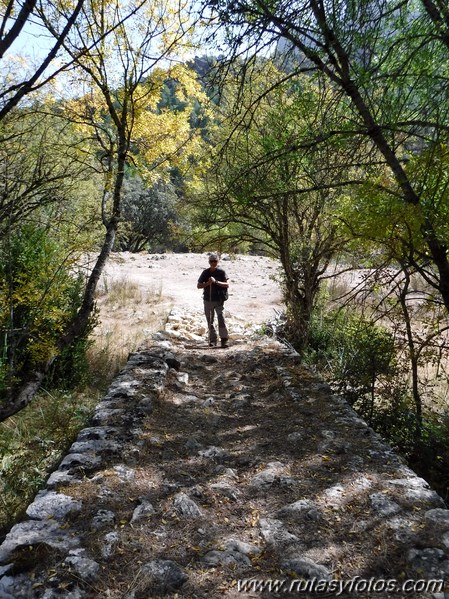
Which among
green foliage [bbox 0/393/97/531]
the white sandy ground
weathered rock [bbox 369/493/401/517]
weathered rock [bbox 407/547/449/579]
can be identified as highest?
the white sandy ground

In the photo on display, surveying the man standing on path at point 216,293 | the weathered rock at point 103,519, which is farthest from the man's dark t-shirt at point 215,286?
the weathered rock at point 103,519

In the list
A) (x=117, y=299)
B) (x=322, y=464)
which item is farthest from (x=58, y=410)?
(x=117, y=299)

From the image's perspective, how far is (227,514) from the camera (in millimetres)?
2832

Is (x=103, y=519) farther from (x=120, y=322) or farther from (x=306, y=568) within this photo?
(x=120, y=322)

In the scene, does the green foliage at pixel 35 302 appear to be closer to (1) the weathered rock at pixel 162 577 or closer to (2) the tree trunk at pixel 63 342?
(2) the tree trunk at pixel 63 342

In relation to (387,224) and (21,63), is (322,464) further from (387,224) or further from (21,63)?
(21,63)

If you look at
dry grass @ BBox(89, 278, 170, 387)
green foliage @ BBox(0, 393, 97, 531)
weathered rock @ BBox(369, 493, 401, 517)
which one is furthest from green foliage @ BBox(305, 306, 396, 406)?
dry grass @ BBox(89, 278, 170, 387)

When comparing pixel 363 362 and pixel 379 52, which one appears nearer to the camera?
pixel 379 52

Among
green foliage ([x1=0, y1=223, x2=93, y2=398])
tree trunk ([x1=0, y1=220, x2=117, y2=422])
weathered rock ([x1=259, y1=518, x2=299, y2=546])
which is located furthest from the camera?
green foliage ([x1=0, y1=223, x2=93, y2=398])

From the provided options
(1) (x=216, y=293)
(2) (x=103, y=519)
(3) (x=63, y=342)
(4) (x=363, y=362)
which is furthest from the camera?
(1) (x=216, y=293)

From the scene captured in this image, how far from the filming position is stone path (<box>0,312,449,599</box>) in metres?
2.13

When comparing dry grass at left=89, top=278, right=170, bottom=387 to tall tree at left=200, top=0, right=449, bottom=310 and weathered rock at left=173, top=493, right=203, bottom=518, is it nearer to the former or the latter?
weathered rock at left=173, top=493, right=203, bottom=518

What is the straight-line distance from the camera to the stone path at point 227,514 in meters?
2.13

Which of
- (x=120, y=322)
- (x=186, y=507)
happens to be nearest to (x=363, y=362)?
(x=186, y=507)
